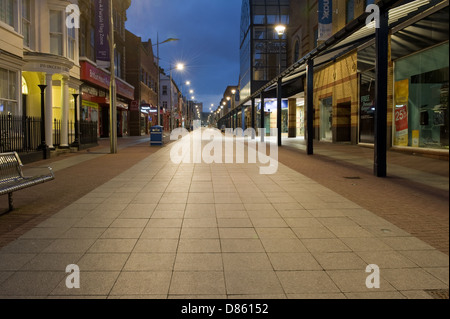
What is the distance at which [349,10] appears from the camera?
22.5m

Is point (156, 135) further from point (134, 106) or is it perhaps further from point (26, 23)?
point (134, 106)

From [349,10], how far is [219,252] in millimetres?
21798

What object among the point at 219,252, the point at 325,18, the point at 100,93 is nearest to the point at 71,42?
the point at 100,93

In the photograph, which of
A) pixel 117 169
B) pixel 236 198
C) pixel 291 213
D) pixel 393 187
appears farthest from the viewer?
pixel 117 169

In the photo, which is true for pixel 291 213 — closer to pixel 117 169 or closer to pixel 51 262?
pixel 51 262

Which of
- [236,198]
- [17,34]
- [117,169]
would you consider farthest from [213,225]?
[17,34]

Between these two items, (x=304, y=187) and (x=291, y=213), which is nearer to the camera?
(x=291, y=213)

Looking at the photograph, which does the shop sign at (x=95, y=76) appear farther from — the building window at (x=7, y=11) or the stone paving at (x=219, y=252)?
the stone paving at (x=219, y=252)

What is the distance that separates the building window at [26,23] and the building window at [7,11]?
139 cm

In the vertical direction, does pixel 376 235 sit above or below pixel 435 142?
below

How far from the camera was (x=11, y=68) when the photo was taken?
1438 cm
